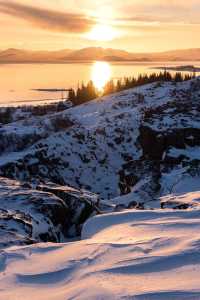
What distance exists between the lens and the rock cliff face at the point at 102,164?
625 inches

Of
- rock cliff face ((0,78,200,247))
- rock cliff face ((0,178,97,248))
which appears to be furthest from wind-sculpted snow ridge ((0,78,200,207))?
rock cliff face ((0,178,97,248))

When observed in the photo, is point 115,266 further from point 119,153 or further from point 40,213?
point 119,153

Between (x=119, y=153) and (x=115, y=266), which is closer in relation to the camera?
(x=115, y=266)

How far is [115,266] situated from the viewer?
698 cm

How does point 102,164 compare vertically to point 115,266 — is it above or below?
below

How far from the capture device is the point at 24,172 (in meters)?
31.3

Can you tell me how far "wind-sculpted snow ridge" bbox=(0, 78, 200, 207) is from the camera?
28.2m

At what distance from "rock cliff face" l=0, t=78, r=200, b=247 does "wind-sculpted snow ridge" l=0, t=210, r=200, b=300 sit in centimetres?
410

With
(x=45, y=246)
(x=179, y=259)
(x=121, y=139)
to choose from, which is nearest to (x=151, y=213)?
(x=45, y=246)

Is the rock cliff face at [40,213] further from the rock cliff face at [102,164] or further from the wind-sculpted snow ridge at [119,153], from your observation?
the wind-sculpted snow ridge at [119,153]

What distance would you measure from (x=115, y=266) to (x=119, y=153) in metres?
30.3

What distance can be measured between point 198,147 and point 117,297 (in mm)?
25885

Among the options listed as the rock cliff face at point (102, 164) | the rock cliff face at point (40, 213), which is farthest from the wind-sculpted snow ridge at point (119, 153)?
the rock cliff face at point (40, 213)

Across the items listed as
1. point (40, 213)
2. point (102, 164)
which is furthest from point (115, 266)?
point (102, 164)
